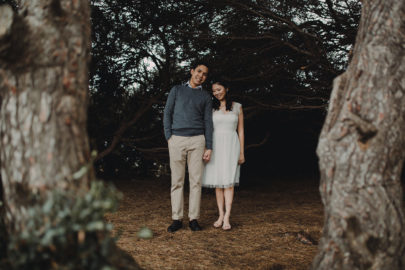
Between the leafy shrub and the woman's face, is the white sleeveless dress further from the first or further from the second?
the leafy shrub

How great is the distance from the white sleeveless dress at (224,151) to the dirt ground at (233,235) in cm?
56

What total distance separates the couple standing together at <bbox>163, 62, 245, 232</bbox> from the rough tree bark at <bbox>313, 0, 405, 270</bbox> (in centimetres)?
202

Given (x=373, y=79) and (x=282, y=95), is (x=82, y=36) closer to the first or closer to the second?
(x=373, y=79)

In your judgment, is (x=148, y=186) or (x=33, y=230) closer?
(x=33, y=230)

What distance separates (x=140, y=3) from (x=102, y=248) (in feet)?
17.1

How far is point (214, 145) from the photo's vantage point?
13.4ft

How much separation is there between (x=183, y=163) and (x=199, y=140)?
1.04ft

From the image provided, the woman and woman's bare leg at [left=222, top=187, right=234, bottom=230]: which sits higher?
the woman

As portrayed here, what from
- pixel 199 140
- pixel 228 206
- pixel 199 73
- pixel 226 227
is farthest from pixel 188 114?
pixel 226 227

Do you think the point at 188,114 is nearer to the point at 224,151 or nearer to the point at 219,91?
the point at 219,91

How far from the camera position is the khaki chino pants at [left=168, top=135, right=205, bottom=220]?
12.8ft

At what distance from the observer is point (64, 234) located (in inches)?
56.1

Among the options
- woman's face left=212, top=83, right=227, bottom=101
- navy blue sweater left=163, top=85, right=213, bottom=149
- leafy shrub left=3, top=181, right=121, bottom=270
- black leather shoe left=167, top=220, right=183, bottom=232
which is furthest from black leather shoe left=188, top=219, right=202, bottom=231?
leafy shrub left=3, top=181, right=121, bottom=270

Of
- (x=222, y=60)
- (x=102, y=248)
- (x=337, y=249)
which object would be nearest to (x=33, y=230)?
(x=102, y=248)
